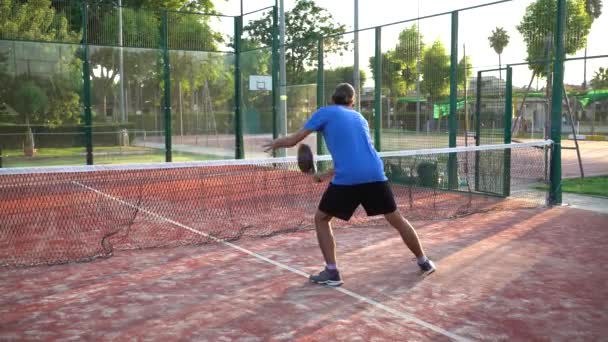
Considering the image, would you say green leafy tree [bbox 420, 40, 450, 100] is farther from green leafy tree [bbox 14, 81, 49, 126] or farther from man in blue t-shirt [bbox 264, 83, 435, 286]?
green leafy tree [bbox 14, 81, 49, 126]

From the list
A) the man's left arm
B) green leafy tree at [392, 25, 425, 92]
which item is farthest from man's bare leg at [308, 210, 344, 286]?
green leafy tree at [392, 25, 425, 92]

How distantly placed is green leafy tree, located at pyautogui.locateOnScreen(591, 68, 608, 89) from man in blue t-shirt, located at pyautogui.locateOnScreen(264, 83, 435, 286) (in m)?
8.91

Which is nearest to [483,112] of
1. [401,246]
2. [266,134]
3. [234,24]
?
[401,246]

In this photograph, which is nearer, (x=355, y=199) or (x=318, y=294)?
(x=318, y=294)

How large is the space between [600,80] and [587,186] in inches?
129

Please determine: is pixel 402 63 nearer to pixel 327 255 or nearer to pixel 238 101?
pixel 238 101

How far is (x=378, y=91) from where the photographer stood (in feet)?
42.9

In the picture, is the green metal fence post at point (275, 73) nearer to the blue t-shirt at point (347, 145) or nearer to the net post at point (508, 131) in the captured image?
the net post at point (508, 131)

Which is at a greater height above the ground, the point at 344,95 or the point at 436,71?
the point at 436,71

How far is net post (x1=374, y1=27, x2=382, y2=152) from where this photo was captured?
12859 millimetres

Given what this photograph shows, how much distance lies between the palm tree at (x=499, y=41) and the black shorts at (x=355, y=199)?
251 inches

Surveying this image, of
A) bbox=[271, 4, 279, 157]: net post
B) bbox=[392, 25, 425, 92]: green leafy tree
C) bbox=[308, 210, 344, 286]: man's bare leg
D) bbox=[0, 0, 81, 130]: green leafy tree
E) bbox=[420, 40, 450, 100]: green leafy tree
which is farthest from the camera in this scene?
bbox=[271, 4, 279, 157]: net post

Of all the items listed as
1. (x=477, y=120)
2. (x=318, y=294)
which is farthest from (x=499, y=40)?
(x=318, y=294)

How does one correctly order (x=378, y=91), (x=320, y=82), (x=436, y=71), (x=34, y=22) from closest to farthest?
1. (x=436, y=71)
2. (x=378, y=91)
3. (x=320, y=82)
4. (x=34, y=22)
